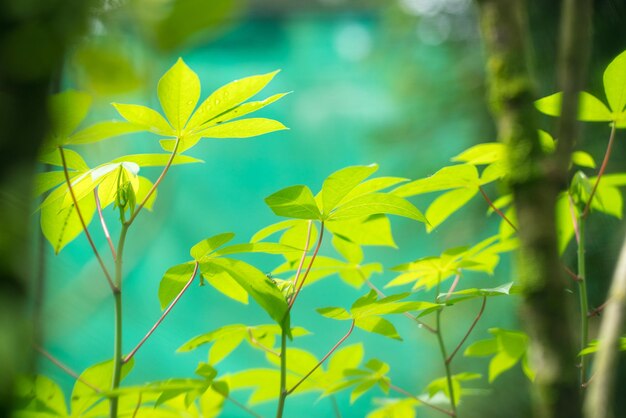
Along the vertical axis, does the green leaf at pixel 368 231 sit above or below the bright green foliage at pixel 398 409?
above

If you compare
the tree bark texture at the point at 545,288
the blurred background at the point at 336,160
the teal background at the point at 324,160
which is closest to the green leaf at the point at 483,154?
the blurred background at the point at 336,160

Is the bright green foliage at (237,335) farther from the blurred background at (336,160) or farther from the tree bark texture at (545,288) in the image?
the tree bark texture at (545,288)

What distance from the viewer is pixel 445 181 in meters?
0.61

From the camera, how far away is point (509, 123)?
0.80ft

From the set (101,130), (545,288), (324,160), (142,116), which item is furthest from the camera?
(324,160)

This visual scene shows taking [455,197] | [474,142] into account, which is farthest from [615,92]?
[474,142]

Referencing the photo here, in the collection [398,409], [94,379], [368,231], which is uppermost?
[368,231]

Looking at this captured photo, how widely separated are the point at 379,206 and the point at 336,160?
79.9 inches

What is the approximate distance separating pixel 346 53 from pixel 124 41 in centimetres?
264

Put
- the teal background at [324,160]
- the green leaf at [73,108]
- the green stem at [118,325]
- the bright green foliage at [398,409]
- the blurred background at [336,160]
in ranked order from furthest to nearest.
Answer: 1. the teal background at [324,160]
2. the blurred background at [336,160]
3. the bright green foliage at [398,409]
4. the green stem at [118,325]
5. the green leaf at [73,108]

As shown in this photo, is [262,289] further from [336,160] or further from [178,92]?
[336,160]

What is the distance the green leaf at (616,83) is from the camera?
556mm

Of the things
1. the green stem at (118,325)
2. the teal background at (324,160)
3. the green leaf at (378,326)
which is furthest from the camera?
the teal background at (324,160)

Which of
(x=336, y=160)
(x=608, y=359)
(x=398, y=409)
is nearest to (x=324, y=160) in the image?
(x=336, y=160)
